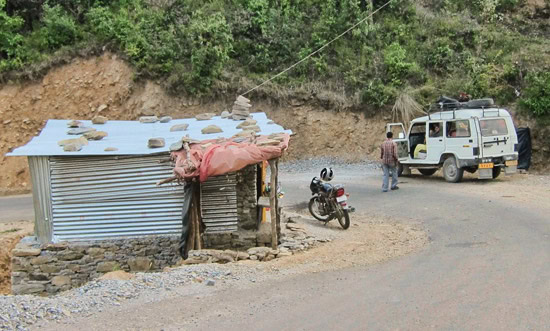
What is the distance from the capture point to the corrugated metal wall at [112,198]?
10.4 metres

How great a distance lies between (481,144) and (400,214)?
4.63m

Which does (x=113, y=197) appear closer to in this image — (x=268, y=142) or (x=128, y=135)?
(x=128, y=135)

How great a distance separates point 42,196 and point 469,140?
37.7ft

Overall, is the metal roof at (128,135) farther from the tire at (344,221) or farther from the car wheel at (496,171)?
the car wheel at (496,171)

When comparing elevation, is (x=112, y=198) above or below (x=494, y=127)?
below

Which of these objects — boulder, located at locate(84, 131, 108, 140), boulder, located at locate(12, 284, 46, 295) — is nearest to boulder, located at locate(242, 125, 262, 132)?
boulder, located at locate(84, 131, 108, 140)

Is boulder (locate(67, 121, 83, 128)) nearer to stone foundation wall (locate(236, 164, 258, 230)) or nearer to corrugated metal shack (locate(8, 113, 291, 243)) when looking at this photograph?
corrugated metal shack (locate(8, 113, 291, 243))

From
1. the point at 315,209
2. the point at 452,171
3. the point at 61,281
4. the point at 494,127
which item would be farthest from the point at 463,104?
the point at 61,281

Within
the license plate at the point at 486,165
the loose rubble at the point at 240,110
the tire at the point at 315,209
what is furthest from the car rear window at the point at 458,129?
the loose rubble at the point at 240,110

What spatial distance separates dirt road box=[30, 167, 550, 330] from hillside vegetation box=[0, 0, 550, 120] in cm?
1440

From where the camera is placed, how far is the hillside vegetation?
2292 centimetres

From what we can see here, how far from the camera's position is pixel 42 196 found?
10477 mm

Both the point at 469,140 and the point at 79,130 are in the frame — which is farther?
the point at 469,140

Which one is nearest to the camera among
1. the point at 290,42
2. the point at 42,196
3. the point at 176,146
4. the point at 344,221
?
the point at 176,146
